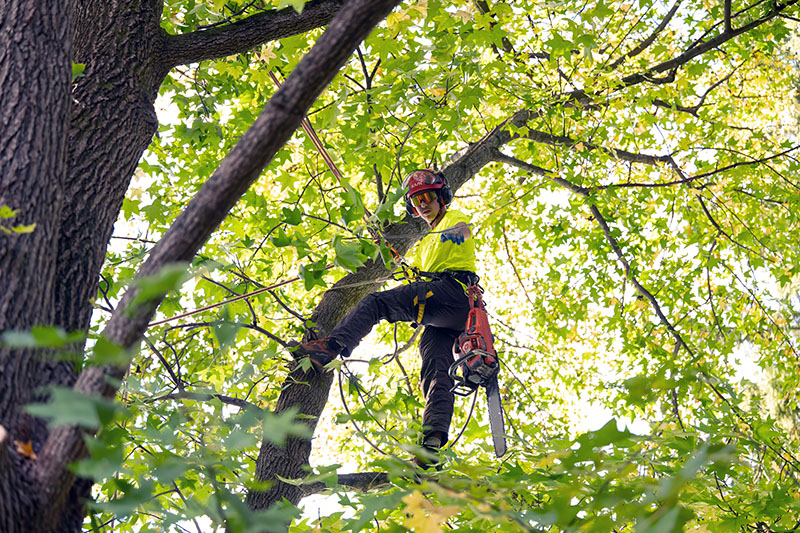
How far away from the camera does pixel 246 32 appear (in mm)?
2633

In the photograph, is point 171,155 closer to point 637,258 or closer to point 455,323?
point 455,323

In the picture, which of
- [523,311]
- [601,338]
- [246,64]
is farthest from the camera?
[523,311]

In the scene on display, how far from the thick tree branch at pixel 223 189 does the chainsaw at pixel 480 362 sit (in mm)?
2784

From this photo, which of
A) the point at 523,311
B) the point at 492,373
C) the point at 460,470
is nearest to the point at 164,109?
the point at 492,373

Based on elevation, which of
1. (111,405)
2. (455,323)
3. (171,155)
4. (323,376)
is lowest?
(111,405)

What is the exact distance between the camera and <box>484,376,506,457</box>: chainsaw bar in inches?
153

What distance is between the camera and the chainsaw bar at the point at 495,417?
12.8 feet

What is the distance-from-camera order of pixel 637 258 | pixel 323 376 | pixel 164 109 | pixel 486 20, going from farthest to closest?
1. pixel 637 258
2. pixel 164 109
3. pixel 323 376
4. pixel 486 20

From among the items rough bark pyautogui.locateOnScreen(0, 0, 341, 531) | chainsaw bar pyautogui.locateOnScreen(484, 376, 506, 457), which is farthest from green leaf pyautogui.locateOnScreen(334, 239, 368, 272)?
chainsaw bar pyautogui.locateOnScreen(484, 376, 506, 457)

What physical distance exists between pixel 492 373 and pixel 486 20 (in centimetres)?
213

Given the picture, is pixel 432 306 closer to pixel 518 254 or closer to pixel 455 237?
pixel 455 237

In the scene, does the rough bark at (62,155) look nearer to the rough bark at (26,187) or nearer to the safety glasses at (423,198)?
the rough bark at (26,187)

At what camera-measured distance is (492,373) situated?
13.4 feet

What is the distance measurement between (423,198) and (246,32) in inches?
81.1
